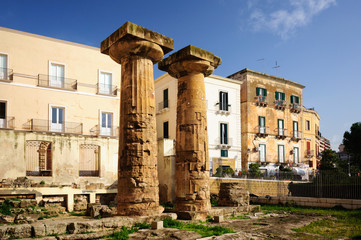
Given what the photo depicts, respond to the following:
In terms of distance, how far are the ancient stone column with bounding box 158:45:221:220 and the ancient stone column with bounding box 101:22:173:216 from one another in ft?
5.65

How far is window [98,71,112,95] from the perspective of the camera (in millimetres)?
23398

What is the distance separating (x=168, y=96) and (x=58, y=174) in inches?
442

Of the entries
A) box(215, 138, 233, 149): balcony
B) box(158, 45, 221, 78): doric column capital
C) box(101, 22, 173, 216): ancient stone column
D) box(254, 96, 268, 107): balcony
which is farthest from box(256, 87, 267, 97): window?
box(101, 22, 173, 216): ancient stone column

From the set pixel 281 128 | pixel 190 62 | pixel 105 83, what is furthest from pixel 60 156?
pixel 281 128

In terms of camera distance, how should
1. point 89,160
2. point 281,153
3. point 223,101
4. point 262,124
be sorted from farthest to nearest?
1. point 281,153
2. point 262,124
3. point 223,101
4. point 89,160

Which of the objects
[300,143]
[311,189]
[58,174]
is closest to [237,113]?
[300,143]

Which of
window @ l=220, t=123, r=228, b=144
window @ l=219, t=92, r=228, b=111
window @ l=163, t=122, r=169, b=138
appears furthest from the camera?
window @ l=219, t=92, r=228, b=111

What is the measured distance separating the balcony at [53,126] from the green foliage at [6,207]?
6.09m

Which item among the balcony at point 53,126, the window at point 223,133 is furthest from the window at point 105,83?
the window at point 223,133

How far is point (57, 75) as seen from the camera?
864 inches

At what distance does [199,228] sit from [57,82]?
16222 mm

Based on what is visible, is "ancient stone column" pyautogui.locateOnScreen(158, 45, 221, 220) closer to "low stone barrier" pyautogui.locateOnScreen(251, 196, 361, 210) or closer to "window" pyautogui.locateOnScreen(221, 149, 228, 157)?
A: "low stone barrier" pyautogui.locateOnScreen(251, 196, 361, 210)

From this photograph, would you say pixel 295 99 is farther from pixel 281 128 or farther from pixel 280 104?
pixel 281 128

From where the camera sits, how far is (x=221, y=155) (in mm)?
27938
